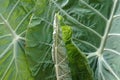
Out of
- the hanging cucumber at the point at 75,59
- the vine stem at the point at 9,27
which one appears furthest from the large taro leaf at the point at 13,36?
the hanging cucumber at the point at 75,59

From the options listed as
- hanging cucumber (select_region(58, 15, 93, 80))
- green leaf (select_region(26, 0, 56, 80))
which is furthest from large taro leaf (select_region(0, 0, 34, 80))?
hanging cucumber (select_region(58, 15, 93, 80))

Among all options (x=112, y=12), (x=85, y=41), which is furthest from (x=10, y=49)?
(x=112, y=12)

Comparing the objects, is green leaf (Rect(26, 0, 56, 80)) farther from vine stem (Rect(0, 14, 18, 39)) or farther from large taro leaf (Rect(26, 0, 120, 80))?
vine stem (Rect(0, 14, 18, 39))

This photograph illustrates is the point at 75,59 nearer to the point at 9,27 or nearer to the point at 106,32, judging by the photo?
the point at 106,32

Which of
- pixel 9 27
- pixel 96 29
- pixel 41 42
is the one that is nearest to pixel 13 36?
pixel 9 27

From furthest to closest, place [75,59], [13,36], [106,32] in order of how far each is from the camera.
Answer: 1. [13,36]
2. [106,32]
3. [75,59]
